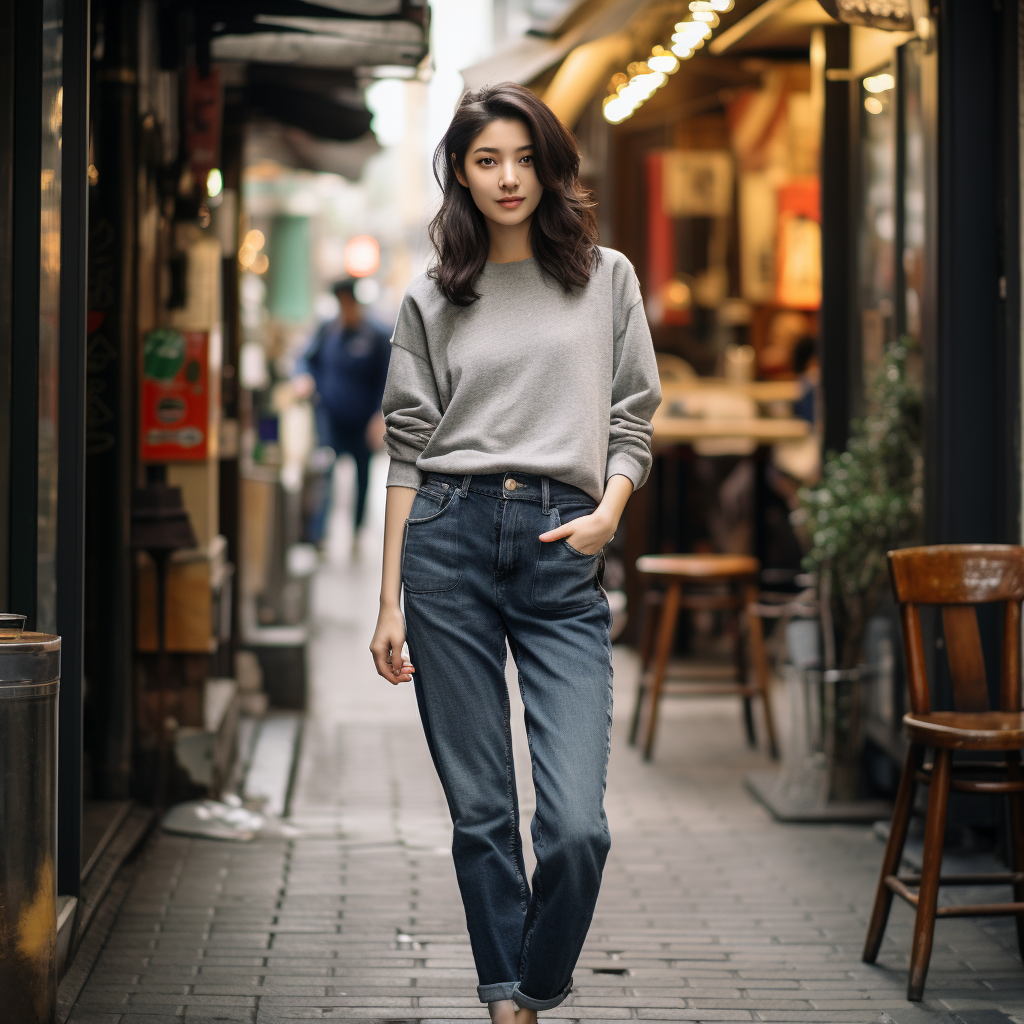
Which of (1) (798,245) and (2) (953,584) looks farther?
(1) (798,245)

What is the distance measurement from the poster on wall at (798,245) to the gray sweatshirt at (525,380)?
693 cm

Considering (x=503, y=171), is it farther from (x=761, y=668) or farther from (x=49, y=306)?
(x=761, y=668)

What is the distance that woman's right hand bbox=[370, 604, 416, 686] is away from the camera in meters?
2.93

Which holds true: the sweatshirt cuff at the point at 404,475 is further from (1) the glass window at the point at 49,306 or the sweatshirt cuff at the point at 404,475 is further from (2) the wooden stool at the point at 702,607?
(2) the wooden stool at the point at 702,607

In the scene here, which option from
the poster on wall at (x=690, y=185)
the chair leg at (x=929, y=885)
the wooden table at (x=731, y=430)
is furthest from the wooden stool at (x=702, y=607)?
the poster on wall at (x=690, y=185)

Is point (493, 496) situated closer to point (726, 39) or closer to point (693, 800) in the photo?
point (693, 800)

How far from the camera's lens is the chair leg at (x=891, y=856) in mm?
3768

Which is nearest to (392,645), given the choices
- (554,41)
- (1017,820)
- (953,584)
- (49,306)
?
(49,306)

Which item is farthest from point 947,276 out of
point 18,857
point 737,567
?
point 18,857

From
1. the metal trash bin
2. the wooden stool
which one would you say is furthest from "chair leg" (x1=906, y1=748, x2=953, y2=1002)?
the wooden stool

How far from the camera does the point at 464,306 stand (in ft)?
9.52

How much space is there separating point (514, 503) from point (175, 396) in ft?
9.40

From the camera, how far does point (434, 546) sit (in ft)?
9.27

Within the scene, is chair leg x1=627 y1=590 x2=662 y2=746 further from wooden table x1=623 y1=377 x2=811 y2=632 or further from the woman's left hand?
the woman's left hand
